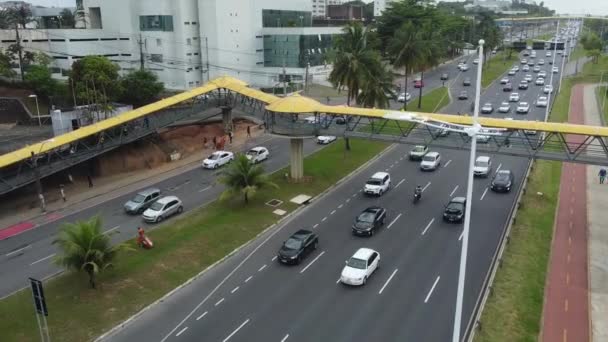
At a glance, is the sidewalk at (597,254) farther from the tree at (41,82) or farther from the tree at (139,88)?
the tree at (41,82)

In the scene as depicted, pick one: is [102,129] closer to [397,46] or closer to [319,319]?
[319,319]

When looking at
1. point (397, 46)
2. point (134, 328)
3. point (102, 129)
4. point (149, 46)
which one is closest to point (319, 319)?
point (134, 328)

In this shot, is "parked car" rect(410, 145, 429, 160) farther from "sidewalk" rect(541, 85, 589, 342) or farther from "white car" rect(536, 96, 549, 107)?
"white car" rect(536, 96, 549, 107)

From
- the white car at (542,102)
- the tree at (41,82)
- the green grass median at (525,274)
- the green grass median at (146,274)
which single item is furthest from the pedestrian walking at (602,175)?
the tree at (41,82)

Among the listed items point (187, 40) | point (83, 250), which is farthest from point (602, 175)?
point (187, 40)

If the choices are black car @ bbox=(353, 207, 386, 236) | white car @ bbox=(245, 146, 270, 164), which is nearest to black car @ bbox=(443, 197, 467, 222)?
black car @ bbox=(353, 207, 386, 236)

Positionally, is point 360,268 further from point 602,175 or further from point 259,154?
point 602,175
